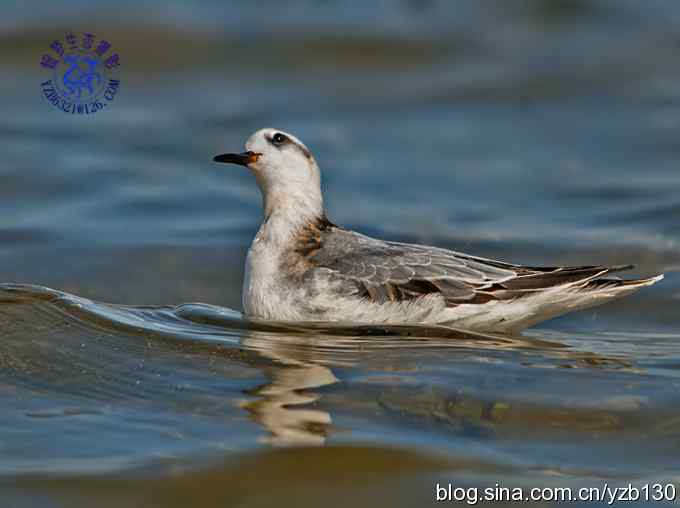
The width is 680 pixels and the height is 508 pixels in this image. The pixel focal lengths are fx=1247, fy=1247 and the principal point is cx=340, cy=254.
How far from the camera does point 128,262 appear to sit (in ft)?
35.2

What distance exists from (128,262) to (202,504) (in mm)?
5756

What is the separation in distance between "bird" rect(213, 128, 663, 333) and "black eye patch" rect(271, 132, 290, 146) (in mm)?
739

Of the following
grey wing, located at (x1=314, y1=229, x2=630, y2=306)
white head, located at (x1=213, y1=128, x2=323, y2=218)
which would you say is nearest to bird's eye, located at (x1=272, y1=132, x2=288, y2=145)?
white head, located at (x1=213, y1=128, x2=323, y2=218)

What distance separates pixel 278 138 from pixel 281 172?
0.25 metres

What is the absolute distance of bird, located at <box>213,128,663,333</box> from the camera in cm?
787

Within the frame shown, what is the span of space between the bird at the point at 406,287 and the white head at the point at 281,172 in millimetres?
346

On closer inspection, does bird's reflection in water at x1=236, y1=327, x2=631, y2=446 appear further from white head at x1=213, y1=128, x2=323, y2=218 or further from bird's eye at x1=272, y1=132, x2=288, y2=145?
bird's eye at x1=272, y1=132, x2=288, y2=145

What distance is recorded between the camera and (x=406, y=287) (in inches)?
311

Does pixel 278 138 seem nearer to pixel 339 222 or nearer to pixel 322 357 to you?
pixel 322 357

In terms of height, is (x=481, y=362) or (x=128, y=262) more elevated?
(x=128, y=262)

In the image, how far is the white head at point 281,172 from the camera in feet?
28.5

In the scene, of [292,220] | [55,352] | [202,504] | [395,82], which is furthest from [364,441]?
[395,82]

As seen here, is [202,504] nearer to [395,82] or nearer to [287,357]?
[287,357]

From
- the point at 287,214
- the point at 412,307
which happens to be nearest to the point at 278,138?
the point at 287,214
